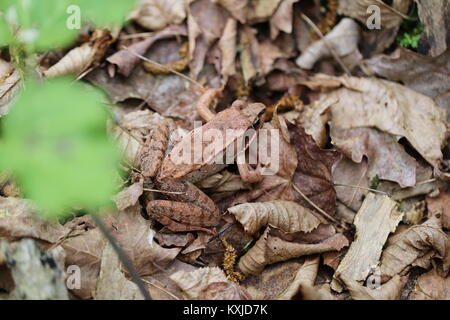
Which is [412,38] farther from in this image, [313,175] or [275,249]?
[275,249]

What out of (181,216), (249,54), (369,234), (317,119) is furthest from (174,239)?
(249,54)

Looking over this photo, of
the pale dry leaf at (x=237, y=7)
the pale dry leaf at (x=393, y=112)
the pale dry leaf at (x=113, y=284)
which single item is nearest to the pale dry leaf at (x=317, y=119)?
the pale dry leaf at (x=393, y=112)

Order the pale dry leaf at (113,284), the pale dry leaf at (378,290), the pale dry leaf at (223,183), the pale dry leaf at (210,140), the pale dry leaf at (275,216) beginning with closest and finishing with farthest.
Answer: the pale dry leaf at (113,284), the pale dry leaf at (378,290), the pale dry leaf at (275,216), the pale dry leaf at (210,140), the pale dry leaf at (223,183)

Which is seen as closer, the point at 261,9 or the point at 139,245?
the point at 139,245

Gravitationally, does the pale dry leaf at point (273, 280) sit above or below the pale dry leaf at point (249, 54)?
below

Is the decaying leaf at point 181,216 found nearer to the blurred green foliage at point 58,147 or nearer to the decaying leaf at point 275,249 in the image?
the decaying leaf at point 275,249

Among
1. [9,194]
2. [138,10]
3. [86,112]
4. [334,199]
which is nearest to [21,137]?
[86,112]
